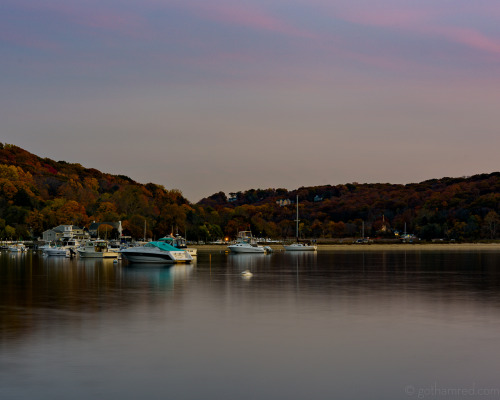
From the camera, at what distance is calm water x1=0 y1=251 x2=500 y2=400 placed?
16.9 meters

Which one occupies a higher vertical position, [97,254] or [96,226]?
[96,226]

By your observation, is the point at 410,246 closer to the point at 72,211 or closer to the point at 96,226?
the point at 96,226

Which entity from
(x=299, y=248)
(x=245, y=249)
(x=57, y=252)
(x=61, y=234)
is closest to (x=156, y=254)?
(x=57, y=252)

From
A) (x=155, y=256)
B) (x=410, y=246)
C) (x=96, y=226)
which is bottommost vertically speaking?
(x=410, y=246)

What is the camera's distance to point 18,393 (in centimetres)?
1612

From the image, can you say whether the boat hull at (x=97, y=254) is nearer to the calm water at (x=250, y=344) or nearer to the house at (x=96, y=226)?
the calm water at (x=250, y=344)

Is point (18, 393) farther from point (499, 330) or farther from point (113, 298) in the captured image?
point (113, 298)

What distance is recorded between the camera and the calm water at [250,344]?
55.3 feet

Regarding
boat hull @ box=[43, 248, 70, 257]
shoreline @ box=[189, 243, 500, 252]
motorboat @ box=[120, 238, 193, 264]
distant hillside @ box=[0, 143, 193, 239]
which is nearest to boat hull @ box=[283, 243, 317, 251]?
shoreline @ box=[189, 243, 500, 252]

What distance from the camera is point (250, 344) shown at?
75.4ft

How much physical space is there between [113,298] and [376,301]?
14676 mm

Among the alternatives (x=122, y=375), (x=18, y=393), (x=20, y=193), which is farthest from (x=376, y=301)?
(x=20, y=193)

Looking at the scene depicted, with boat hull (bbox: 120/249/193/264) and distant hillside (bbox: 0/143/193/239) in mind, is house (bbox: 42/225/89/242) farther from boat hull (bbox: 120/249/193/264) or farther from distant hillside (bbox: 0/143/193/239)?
boat hull (bbox: 120/249/193/264)

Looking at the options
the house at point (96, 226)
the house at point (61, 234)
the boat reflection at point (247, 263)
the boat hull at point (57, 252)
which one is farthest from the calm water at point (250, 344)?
the house at point (96, 226)
